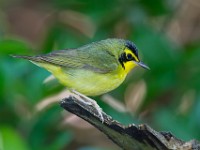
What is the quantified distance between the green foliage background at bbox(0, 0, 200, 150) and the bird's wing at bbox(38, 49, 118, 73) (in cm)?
31

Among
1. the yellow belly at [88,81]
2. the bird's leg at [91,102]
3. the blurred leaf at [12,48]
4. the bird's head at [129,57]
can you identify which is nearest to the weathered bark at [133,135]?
the bird's leg at [91,102]

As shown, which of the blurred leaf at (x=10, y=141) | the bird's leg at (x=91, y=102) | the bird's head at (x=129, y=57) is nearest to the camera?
the bird's leg at (x=91, y=102)

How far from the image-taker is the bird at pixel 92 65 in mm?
3947

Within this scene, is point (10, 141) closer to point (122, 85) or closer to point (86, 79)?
point (86, 79)

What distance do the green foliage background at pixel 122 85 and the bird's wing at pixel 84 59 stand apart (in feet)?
1.02

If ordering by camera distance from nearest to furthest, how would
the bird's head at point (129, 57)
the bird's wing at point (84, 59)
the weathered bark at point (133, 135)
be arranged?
the weathered bark at point (133, 135)
the bird's wing at point (84, 59)
the bird's head at point (129, 57)

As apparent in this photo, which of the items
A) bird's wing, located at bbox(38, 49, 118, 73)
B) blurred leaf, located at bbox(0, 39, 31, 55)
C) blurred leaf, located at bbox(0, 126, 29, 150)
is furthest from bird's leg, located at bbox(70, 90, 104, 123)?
blurred leaf, located at bbox(0, 39, 31, 55)

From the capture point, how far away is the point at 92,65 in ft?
13.5

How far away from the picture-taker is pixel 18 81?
441 centimetres

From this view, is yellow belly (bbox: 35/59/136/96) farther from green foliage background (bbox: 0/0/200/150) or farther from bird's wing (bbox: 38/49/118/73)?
green foliage background (bbox: 0/0/200/150)

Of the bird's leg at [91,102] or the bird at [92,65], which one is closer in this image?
the bird's leg at [91,102]

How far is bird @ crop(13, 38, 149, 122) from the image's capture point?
13.0ft

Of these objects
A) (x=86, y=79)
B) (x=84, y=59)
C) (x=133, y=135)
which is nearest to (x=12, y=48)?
(x=84, y=59)

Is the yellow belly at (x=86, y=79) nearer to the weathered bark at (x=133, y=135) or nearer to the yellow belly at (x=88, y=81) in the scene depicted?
the yellow belly at (x=88, y=81)
